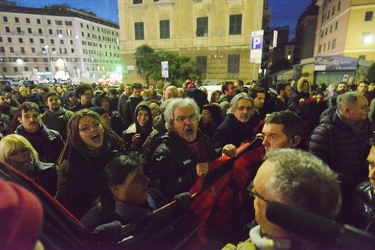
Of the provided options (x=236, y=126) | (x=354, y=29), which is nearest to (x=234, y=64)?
(x=354, y=29)

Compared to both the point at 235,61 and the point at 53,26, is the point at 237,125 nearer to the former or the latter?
the point at 235,61

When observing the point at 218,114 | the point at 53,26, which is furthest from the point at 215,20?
the point at 53,26

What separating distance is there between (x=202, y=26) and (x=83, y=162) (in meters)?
24.2

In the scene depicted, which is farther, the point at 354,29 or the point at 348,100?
the point at 354,29

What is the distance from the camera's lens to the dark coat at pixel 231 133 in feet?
10.5

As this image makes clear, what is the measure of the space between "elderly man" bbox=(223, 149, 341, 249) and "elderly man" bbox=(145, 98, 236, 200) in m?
1.07

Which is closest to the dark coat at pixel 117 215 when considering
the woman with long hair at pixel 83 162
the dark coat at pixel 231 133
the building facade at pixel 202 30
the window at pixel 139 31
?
the woman with long hair at pixel 83 162

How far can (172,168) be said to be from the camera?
2.24 metres

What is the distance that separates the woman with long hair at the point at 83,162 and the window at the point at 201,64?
22915mm

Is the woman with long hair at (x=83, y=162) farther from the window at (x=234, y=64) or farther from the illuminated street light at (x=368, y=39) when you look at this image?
the illuminated street light at (x=368, y=39)

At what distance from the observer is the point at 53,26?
210 feet

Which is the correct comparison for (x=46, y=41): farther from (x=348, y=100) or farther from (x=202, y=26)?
(x=348, y=100)

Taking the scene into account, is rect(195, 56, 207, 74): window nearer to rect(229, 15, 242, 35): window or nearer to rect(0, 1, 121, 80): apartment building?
rect(229, 15, 242, 35): window

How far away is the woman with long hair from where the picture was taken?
2082 millimetres
